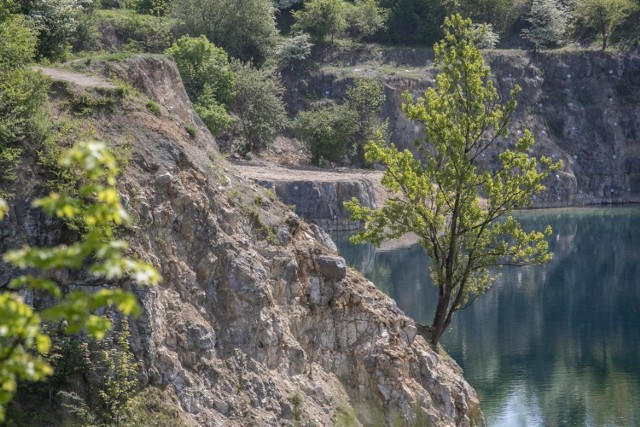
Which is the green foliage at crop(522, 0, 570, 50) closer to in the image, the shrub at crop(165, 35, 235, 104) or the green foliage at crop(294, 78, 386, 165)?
the green foliage at crop(294, 78, 386, 165)

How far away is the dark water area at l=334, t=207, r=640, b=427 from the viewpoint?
35312 millimetres

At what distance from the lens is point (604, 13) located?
348 ft

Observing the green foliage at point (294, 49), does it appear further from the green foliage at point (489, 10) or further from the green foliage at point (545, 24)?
the green foliage at point (545, 24)

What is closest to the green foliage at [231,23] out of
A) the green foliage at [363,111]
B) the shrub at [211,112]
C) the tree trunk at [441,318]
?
the green foliage at [363,111]

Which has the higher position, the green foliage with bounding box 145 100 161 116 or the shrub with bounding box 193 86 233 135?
the green foliage with bounding box 145 100 161 116

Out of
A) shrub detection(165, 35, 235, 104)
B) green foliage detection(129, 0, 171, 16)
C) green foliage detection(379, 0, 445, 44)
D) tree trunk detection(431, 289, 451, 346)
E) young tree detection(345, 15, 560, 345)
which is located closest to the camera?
young tree detection(345, 15, 560, 345)

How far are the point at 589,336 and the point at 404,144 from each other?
5354 centimetres

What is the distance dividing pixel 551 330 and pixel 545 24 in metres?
67.6

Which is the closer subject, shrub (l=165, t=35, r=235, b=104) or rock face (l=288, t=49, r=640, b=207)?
shrub (l=165, t=35, r=235, b=104)

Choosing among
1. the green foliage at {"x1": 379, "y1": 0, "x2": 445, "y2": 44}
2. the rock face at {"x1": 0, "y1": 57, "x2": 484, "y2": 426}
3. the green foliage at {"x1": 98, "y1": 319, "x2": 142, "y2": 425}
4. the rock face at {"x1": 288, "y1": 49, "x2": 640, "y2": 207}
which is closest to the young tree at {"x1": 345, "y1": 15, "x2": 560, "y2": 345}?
the rock face at {"x1": 0, "y1": 57, "x2": 484, "y2": 426}

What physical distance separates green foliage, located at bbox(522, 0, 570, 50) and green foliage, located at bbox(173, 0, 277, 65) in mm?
28399

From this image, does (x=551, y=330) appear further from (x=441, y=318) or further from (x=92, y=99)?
(x=92, y=99)

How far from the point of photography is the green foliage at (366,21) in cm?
10656

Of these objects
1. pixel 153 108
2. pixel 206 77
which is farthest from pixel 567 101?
pixel 153 108
